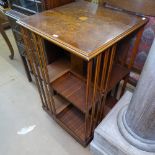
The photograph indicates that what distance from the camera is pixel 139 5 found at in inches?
41.2

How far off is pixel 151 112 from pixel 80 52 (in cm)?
48

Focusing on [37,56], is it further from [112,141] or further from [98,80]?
[112,141]

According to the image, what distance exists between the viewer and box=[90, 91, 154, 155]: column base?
0.93m

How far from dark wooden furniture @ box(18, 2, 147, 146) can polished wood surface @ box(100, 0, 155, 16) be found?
14 centimetres

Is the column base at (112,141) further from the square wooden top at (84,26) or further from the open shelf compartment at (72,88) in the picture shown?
the square wooden top at (84,26)

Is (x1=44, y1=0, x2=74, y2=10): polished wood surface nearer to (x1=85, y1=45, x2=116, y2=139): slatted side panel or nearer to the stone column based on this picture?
(x1=85, y1=45, x2=116, y2=139): slatted side panel

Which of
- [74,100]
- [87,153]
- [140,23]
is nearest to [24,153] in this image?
[87,153]

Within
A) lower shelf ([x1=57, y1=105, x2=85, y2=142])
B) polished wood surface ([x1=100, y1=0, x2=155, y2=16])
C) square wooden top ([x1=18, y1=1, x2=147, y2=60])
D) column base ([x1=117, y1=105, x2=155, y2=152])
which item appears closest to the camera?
square wooden top ([x1=18, y1=1, x2=147, y2=60])

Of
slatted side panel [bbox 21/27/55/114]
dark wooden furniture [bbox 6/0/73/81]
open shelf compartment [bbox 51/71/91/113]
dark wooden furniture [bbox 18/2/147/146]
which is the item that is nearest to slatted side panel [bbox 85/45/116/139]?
dark wooden furniture [bbox 18/2/147/146]

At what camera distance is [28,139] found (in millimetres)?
1359

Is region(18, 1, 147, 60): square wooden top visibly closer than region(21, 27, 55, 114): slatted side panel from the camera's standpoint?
Yes

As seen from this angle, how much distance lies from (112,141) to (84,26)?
27.4 inches

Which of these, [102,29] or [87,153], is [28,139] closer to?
[87,153]

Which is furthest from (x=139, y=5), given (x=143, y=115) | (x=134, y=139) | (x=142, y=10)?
(x=134, y=139)
